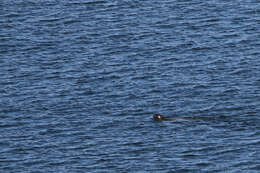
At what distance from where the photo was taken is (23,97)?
9425 centimetres

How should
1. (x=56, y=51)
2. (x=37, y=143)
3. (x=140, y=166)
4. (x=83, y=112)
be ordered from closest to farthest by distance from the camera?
(x=140, y=166) < (x=37, y=143) < (x=83, y=112) < (x=56, y=51)

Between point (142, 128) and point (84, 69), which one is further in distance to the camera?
point (84, 69)

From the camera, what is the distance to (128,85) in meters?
96.1

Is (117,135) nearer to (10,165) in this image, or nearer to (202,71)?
(10,165)

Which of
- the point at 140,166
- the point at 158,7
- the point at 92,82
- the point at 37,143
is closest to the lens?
the point at 140,166

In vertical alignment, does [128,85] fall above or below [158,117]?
above

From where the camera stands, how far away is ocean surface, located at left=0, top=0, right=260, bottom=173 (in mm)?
81000

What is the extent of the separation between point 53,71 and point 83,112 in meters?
11.2

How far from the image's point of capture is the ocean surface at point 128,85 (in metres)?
81.0

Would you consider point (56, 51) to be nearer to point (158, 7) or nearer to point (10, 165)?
point (158, 7)

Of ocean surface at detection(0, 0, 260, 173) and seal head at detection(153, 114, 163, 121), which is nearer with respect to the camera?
ocean surface at detection(0, 0, 260, 173)

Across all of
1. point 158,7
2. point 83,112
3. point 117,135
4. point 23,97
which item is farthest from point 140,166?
point 158,7

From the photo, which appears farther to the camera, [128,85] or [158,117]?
[128,85]

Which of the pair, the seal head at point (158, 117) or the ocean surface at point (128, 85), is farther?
the seal head at point (158, 117)
